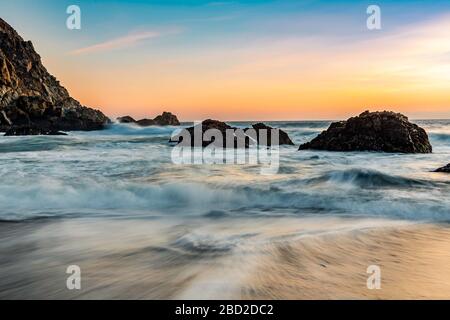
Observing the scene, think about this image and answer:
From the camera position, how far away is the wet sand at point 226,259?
3.08m

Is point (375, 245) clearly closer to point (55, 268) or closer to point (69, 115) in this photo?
point (55, 268)

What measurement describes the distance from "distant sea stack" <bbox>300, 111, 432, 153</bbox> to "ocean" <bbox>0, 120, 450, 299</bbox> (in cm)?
482

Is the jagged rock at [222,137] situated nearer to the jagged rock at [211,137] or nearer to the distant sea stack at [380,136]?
the jagged rock at [211,137]

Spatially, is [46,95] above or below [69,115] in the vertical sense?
above

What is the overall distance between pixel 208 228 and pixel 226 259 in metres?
1.33

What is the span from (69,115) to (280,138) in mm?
29517

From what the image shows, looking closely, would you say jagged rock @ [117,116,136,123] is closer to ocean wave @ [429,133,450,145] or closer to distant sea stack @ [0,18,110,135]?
distant sea stack @ [0,18,110,135]

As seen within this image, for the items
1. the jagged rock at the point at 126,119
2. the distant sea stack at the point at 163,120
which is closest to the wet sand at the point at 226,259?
the jagged rock at the point at 126,119

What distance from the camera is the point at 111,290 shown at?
308 centimetres

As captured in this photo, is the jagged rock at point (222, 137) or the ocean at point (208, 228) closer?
the ocean at point (208, 228)

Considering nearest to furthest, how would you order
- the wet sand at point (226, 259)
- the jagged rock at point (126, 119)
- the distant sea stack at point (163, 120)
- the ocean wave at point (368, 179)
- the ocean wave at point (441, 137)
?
the wet sand at point (226, 259) < the ocean wave at point (368, 179) < the ocean wave at point (441, 137) < the jagged rock at point (126, 119) < the distant sea stack at point (163, 120)

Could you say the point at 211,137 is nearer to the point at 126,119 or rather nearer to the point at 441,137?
the point at 441,137

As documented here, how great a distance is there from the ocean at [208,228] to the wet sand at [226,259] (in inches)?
0.6
